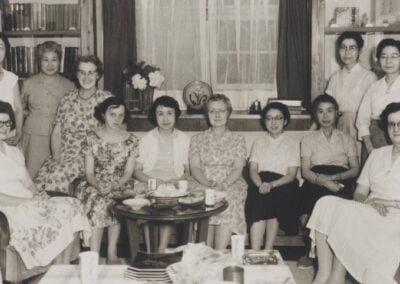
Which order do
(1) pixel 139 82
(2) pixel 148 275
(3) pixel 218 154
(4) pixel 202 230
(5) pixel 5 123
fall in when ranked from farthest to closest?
1. (1) pixel 139 82
2. (3) pixel 218 154
3. (4) pixel 202 230
4. (5) pixel 5 123
5. (2) pixel 148 275

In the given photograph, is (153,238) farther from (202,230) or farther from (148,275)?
(148,275)

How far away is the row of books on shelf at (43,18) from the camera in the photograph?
4.93m

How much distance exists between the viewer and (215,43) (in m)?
5.17

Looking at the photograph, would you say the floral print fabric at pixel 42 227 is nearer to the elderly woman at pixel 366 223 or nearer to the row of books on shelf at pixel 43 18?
the elderly woman at pixel 366 223

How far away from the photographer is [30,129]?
446 centimetres

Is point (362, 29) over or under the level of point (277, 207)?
over

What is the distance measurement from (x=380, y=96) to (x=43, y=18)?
281cm

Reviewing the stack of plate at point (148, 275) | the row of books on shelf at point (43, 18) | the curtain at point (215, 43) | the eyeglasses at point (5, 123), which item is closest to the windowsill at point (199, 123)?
the curtain at point (215, 43)

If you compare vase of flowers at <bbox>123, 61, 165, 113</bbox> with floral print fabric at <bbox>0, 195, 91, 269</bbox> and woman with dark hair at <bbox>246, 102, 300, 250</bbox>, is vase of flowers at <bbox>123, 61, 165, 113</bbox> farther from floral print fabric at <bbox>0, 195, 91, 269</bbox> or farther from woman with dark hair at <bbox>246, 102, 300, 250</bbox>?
floral print fabric at <bbox>0, 195, 91, 269</bbox>

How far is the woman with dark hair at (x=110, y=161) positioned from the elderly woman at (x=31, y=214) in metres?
0.37

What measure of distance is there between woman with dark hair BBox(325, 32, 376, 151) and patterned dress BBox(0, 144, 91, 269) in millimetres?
2120

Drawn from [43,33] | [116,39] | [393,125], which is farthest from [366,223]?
[43,33]

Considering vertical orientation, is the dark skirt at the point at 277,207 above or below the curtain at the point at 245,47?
below

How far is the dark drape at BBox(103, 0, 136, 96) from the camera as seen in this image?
16.7ft
